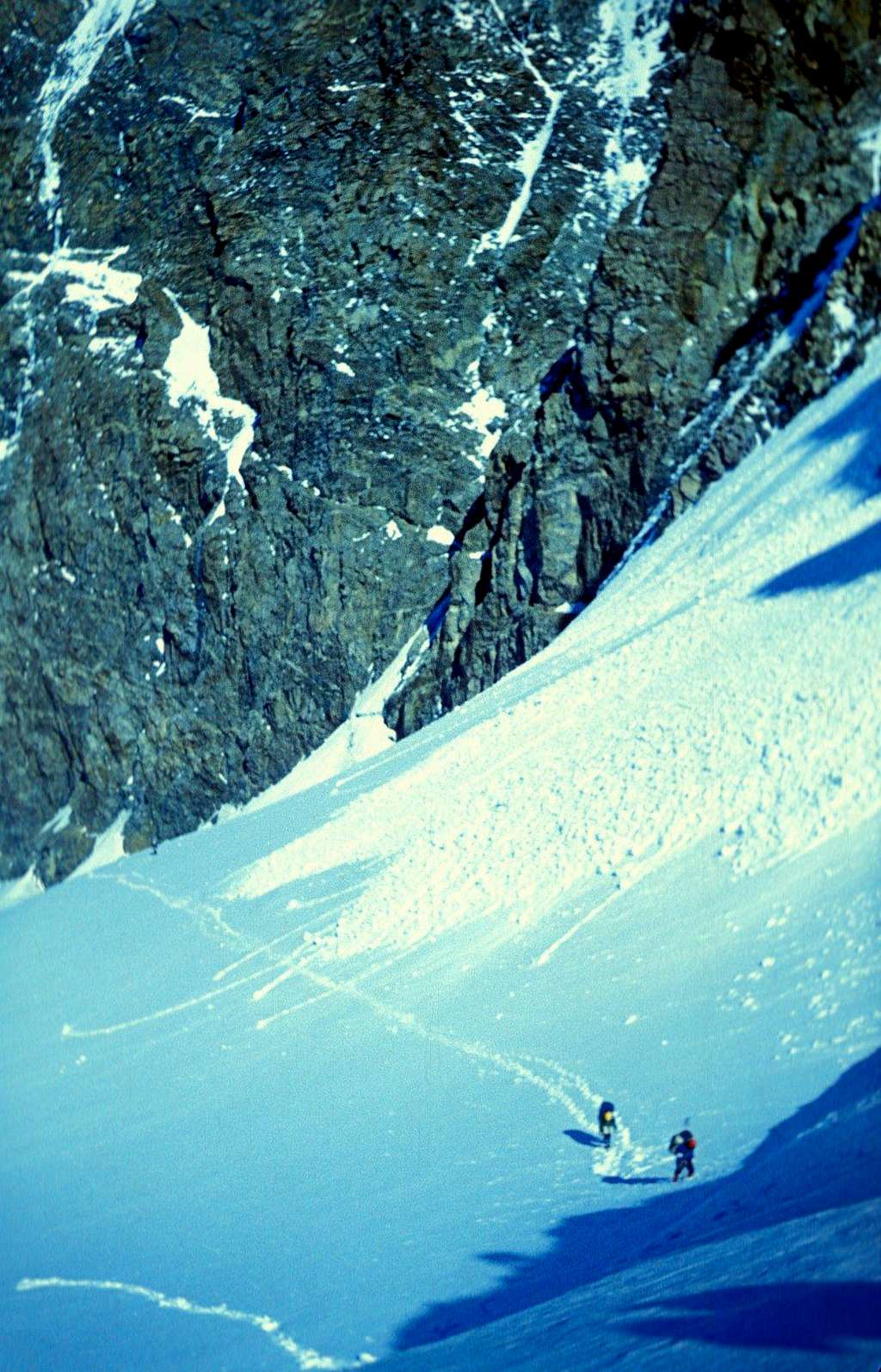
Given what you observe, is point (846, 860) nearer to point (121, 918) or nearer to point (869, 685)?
point (869, 685)

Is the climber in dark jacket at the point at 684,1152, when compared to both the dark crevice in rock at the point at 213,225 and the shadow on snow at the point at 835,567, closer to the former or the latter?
the shadow on snow at the point at 835,567

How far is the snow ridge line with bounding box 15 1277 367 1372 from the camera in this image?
15.0 m

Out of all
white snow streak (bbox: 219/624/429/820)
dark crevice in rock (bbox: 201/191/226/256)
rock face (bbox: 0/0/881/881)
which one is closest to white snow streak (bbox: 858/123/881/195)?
rock face (bbox: 0/0/881/881)

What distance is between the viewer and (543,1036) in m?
20.6

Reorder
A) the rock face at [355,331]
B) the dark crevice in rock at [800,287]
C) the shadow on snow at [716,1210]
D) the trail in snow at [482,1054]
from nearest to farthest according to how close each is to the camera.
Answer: the shadow on snow at [716,1210] < the trail in snow at [482,1054] < the dark crevice in rock at [800,287] < the rock face at [355,331]

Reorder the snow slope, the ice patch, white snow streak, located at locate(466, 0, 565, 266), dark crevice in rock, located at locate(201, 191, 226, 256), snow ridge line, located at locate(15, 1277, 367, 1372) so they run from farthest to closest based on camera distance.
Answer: dark crevice in rock, located at locate(201, 191, 226, 256) → the ice patch → white snow streak, located at locate(466, 0, 565, 266) → snow ridge line, located at locate(15, 1277, 367, 1372) → the snow slope

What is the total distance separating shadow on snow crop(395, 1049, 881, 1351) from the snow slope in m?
0.04

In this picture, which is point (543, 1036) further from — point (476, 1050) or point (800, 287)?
point (800, 287)

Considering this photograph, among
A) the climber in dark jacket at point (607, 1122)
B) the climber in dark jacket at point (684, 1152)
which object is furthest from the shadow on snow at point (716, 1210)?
the climber in dark jacket at point (607, 1122)

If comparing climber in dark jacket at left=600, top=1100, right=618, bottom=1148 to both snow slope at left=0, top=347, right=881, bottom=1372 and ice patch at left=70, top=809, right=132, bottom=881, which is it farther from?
ice patch at left=70, top=809, right=132, bottom=881

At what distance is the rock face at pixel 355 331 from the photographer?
39.7 meters

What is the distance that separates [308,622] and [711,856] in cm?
2817

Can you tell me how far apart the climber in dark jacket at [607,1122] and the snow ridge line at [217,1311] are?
3803mm

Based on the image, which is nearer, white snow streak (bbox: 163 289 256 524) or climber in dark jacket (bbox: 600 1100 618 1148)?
climber in dark jacket (bbox: 600 1100 618 1148)
